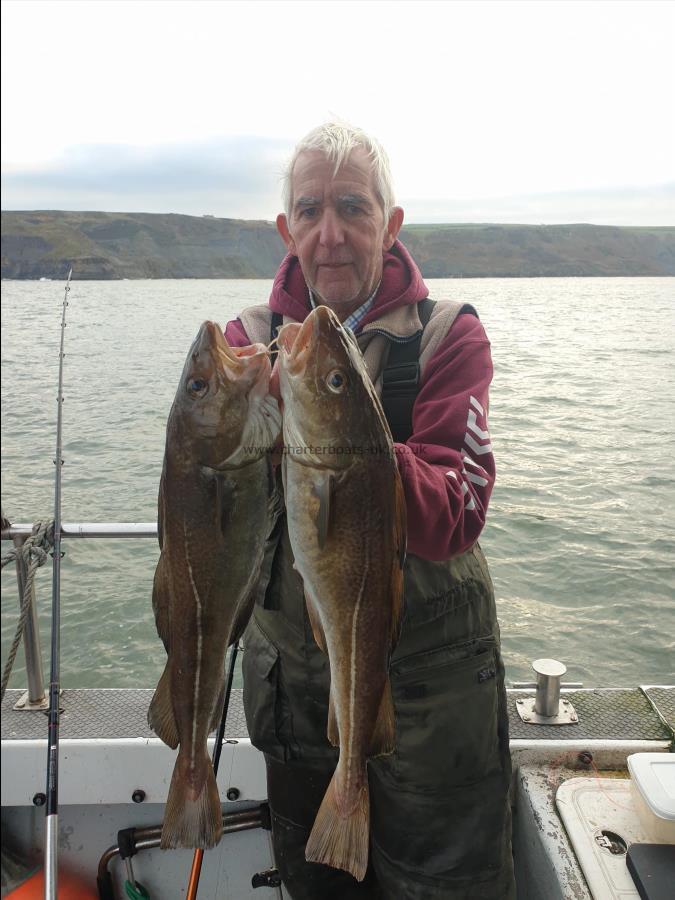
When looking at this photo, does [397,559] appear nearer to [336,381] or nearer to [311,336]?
[336,381]

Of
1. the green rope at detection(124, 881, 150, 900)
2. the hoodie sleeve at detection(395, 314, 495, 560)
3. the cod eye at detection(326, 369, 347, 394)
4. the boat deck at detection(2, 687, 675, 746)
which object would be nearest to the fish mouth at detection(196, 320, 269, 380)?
the cod eye at detection(326, 369, 347, 394)

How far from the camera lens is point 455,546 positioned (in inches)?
85.5

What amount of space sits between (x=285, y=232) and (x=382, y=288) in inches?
19.1

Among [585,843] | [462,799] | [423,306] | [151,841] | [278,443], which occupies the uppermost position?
[423,306]

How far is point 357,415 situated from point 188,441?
18.3 inches

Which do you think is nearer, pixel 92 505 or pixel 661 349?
pixel 92 505

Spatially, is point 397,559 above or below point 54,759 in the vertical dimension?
above

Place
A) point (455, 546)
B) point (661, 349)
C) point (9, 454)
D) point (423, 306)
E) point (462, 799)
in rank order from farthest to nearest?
point (661, 349) → point (9, 454) → point (423, 306) → point (462, 799) → point (455, 546)

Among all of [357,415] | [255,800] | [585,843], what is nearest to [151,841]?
[255,800]

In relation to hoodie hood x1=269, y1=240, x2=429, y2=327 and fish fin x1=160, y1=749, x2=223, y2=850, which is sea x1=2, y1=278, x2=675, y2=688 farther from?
hoodie hood x1=269, y1=240, x2=429, y2=327

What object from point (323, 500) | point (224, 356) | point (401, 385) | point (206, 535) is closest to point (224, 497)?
point (206, 535)

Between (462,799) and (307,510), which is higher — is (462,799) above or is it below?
below

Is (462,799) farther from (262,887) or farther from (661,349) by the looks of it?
(661,349)

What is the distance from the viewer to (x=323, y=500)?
177 cm
